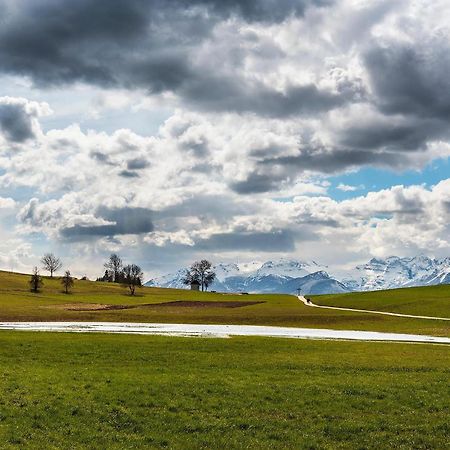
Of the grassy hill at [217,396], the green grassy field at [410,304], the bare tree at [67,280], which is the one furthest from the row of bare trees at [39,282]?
the grassy hill at [217,396]

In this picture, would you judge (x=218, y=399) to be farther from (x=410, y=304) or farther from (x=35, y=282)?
(x=35, y=282)

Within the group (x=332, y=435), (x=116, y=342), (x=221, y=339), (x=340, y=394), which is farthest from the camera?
(x=221, y=339)

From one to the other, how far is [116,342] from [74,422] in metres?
21.8

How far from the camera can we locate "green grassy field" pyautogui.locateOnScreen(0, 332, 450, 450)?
22.5m

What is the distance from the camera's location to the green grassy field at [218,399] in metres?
22.5

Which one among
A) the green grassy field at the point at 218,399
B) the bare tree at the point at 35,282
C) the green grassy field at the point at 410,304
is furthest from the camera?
the bare tree at the point at 35,282

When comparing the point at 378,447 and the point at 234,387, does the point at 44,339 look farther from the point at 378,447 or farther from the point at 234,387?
the point at 378,447

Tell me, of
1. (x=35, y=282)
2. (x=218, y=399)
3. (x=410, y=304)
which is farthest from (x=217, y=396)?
(x=35, y=282)

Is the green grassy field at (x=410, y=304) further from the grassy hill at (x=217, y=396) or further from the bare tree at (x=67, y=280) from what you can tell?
the bare tree at (x=67, y=280)

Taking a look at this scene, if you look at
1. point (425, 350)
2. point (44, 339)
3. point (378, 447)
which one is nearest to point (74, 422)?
point (378, 447)

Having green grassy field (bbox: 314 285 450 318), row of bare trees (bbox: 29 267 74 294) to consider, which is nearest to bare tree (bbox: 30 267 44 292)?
row of bare trees (bbox: 29 267 74 294)

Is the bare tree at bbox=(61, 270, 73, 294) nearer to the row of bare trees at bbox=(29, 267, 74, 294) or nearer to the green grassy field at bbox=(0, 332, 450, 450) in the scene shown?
the row of bare trees at bbox=(29, 267, 74, 294)

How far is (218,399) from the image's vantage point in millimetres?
27141

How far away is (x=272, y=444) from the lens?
22.0 meters
